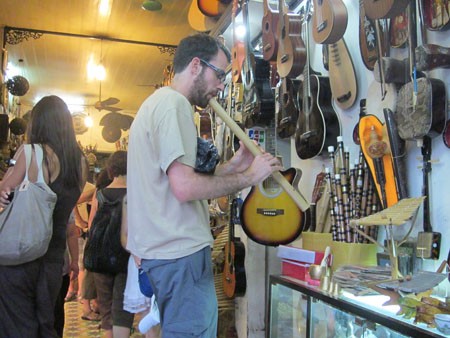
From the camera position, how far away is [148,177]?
158 centimetres

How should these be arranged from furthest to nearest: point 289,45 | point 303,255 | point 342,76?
point 289,45 → point 342,76 → point 303,255

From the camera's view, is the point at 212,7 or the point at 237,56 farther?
the point at 212,7

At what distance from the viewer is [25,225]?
2.01 meters

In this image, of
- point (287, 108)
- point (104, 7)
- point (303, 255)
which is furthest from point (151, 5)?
point (303, 255)

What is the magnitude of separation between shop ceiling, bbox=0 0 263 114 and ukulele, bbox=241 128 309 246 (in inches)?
68.4

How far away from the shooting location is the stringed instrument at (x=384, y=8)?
1.77 m

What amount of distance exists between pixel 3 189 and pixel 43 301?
54 cm

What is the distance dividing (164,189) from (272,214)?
4.64 feet

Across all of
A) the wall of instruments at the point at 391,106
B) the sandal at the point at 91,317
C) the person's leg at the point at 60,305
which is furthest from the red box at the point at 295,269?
the sandal at the point at 91,317

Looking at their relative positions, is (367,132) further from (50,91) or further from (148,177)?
(50,91)

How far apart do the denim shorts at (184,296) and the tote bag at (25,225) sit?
2.38 feet

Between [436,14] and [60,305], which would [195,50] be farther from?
[60,305]

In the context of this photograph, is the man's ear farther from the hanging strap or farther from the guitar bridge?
the guitar bridge

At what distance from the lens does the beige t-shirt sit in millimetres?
1521
